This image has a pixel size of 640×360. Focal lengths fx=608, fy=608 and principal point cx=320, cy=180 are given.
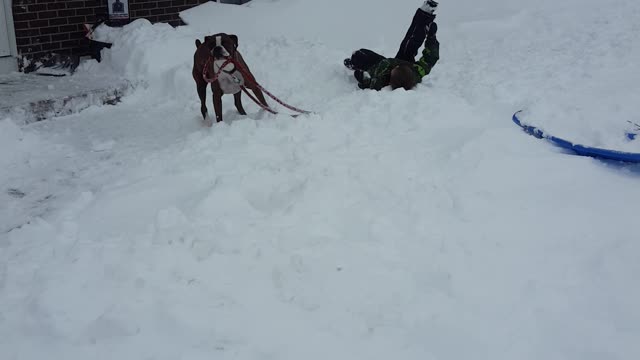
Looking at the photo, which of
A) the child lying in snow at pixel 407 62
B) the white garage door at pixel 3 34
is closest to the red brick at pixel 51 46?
the white garage door at pixel 3 34

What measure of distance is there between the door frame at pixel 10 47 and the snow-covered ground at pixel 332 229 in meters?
1.56

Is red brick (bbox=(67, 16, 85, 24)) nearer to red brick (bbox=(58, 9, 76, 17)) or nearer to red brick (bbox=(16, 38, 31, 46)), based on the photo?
red brick (bbox=(58, 9, 76, 17))

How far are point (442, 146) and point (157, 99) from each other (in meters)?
3.63

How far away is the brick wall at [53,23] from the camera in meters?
7.26

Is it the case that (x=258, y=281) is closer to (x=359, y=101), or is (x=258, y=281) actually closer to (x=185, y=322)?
(x=185, y=322)

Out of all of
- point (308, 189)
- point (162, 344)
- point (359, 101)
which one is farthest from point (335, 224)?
point (359, 101)

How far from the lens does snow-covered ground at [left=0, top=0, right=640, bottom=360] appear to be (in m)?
2.77

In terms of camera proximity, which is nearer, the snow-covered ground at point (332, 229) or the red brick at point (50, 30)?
the snow-covered ground at point (332, 229)

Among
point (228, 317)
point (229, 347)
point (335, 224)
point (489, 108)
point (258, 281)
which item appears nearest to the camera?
point (229, 347)

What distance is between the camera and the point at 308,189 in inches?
157

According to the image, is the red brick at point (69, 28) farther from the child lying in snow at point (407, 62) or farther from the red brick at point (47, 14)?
the child lying in snow at point (407, 62)

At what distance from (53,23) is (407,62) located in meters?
4.44

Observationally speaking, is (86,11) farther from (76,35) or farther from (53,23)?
(53,23)

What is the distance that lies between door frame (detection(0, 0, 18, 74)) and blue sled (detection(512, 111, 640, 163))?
5837 mm
